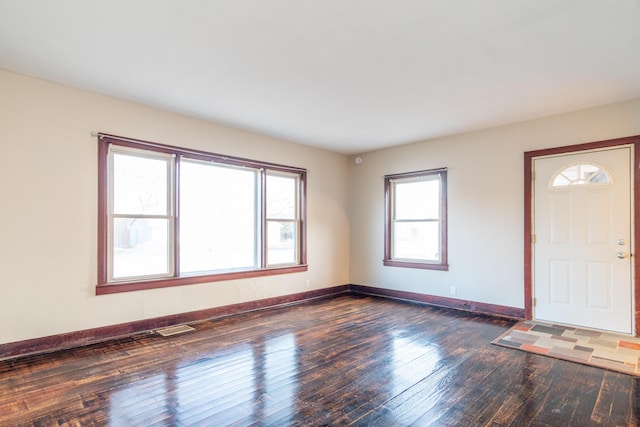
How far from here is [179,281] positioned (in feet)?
14.7

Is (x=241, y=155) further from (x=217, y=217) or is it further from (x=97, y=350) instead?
(x=97, y=350)

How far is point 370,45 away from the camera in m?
2.81

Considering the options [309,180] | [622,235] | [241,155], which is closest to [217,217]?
[241,155]

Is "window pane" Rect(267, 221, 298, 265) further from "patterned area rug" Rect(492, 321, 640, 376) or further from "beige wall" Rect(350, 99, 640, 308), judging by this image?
"patterned area rug" Rect(492, 321, 640, 376)

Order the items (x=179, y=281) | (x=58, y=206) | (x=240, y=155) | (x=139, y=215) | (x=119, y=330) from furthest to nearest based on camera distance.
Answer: (x=240, y=155) < (x=179, y=281) < (x=139, y=215) < (x=119, y=330) < (x=58, y=206)

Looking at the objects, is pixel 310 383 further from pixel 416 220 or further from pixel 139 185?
pixel 416 220

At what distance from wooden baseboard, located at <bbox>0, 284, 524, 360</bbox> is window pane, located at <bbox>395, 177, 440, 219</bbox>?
4.43 ft

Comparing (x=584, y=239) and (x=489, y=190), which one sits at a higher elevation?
(x=489, y=190)

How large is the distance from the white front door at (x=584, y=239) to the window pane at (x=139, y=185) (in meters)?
4.91

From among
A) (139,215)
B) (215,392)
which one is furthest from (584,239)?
(139,215)

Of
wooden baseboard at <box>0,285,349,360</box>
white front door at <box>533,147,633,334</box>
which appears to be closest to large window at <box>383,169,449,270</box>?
white front door at <box>533,147,633,334</box>

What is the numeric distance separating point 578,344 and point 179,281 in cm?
466

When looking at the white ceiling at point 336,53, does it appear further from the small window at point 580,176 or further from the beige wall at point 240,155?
the small window at point 580,176

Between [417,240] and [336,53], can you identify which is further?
[417,240]
